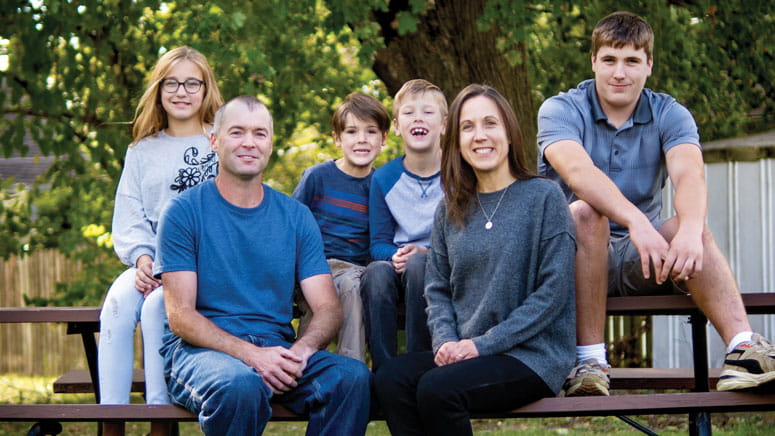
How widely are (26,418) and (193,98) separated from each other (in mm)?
1561

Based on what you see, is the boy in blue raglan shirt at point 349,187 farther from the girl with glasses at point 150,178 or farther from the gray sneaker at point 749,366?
the gray sneaker at point 749,366

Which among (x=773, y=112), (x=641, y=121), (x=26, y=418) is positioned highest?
(x=773, y=112)

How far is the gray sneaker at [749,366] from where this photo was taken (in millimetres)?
3410

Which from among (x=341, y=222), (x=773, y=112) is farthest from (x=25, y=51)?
(x=773, y=112)

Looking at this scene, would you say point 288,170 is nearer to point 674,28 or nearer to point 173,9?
point 173,9

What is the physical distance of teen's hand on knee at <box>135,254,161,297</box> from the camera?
3.96 m

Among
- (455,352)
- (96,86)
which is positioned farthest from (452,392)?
(96,86)

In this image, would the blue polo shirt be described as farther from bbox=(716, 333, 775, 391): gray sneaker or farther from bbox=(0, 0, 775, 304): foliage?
bbox=(0, 0, 775, 304): foliage

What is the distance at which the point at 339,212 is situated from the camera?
4332 mm

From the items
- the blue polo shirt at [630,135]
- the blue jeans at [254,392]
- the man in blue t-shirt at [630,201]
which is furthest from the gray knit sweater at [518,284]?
the blue polo shirt at [630,135]

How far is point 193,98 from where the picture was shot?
4.34 m

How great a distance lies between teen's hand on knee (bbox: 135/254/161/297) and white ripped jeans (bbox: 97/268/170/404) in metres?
0.03

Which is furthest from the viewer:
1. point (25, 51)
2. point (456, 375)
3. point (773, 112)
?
point (773, 112)

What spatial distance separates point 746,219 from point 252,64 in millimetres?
3916
